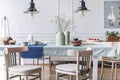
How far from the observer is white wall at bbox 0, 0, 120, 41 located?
21.5ft

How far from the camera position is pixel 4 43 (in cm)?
443

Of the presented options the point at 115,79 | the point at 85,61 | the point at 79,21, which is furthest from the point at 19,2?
the point at 85,61

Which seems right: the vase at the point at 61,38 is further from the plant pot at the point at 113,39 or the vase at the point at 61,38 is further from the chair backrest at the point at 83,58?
the plant pot at the point at 113,39

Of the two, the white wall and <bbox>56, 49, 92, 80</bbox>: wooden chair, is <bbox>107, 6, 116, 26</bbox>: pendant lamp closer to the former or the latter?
the white wall

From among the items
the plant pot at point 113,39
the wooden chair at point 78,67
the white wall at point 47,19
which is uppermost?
the white wall at point 47,19

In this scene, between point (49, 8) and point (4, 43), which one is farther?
point (49, 8)

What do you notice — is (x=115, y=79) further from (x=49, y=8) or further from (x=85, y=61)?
(x=49, y=8)

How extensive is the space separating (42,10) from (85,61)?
11.7 ft

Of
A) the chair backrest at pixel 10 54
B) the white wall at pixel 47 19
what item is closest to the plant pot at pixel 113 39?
the white wall at pixel 47 19

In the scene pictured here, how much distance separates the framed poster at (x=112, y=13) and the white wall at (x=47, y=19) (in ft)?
0.35

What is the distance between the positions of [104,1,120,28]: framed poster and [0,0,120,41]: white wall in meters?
0.11

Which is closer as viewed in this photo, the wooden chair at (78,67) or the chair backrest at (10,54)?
the wooden chair at (78,67)

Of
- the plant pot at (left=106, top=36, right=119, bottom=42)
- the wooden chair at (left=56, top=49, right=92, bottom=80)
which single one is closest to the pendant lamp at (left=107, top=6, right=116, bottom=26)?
the plant pot at (left=106, top=36, right=119, bottom=42)

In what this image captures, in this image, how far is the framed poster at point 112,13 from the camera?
6.47m
